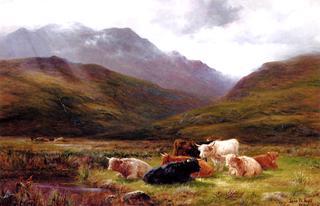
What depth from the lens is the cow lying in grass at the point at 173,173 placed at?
2405 cm

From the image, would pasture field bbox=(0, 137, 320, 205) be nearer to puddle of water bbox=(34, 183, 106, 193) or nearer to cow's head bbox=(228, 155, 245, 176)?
cow's head bbox=(228, 155, 245, 176)

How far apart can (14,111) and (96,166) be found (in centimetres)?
15260

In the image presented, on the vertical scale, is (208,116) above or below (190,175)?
above

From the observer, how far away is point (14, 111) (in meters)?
177

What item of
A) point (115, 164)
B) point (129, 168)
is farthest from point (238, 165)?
point (115, 164)

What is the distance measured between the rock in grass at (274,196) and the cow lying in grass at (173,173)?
16.3 ft

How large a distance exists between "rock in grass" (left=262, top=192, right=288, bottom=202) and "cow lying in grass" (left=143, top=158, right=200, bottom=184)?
196 inches

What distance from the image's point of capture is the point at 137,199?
2064 cm

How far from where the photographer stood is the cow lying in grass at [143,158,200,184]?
24047mm

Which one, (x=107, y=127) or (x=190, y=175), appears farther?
(x=107, y=127)

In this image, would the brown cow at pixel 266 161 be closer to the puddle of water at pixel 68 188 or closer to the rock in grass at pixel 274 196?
the rock in grass at pixel 274 196

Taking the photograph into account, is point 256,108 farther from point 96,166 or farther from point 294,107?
point 96,166

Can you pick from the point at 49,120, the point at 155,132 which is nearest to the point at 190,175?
the point at 155,132
